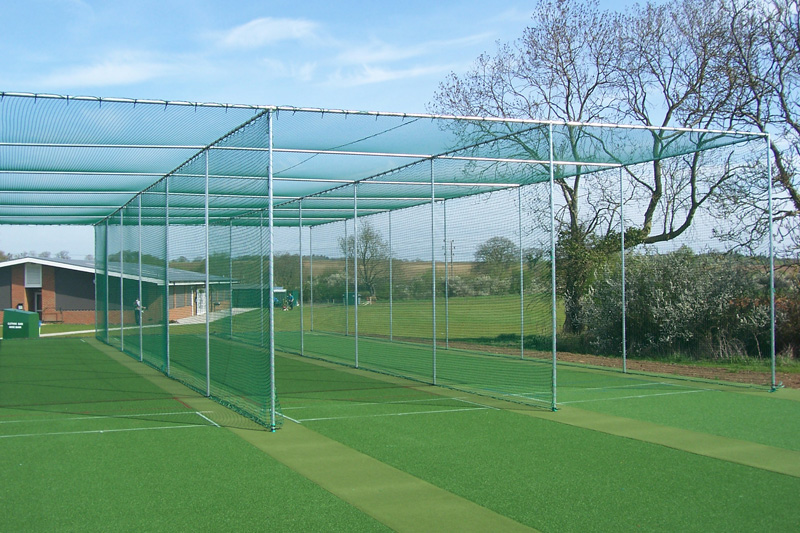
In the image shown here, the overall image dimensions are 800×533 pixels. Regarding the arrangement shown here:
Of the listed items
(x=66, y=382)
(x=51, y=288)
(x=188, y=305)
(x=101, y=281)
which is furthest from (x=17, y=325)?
(x=51, y=288)

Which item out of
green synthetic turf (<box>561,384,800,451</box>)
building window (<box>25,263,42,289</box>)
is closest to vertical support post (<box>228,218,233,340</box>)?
green synthetic turf (<box>561,384,800,451</box>)

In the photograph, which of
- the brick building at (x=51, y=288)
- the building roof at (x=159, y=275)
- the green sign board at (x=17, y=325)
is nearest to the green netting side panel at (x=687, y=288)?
the building roof at (x=159, y=275)

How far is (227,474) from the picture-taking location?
5.21 meters

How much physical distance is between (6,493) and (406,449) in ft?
9.41

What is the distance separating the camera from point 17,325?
19.1 metres

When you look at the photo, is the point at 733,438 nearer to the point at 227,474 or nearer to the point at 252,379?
the point at 227,474

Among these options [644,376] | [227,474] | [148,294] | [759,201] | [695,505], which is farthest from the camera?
[148,294]

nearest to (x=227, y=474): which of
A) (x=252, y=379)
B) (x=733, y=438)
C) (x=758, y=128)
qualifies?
(x=252, y=379)

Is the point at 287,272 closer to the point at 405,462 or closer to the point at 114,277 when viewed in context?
the point at 114,277

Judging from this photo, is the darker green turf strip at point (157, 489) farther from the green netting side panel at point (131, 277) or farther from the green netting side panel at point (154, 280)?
the green netting side panel at point (131, 277)

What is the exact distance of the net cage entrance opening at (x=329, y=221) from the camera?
26.1 feet

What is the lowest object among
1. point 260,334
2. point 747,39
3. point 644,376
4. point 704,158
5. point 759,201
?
point 644,376

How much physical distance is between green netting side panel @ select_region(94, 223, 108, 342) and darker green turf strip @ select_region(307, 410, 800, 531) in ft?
39.3

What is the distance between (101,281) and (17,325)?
2.89 meters
